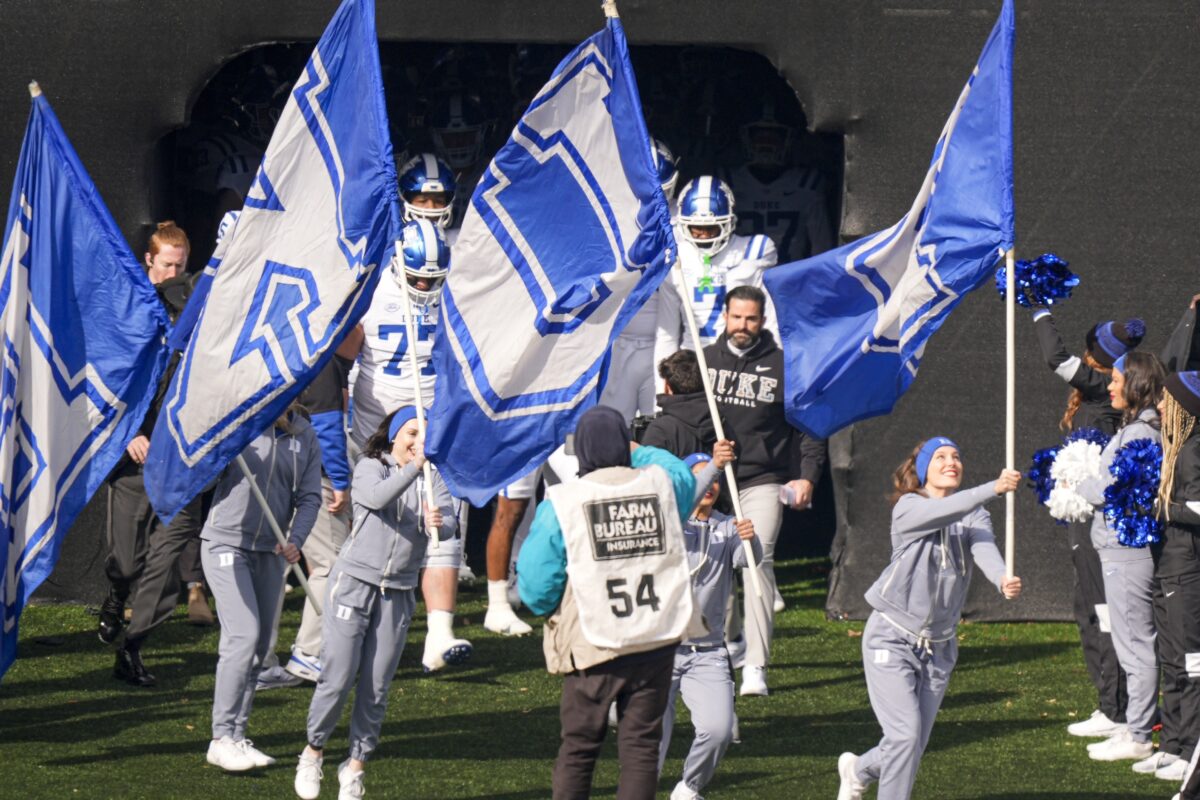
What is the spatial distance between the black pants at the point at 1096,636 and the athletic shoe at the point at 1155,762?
717 mm

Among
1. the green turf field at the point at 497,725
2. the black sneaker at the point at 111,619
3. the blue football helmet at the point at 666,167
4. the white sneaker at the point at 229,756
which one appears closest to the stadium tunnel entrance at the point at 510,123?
the blue football helmet at the point at 666,167

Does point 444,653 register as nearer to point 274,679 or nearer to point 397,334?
point 274,679

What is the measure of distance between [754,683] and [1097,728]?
1.75 m

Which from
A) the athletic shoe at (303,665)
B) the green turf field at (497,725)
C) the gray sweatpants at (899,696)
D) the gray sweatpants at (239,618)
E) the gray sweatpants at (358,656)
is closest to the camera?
the gray sweatpants at (899,696)

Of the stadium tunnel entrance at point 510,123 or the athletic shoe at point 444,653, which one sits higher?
the stadium tunnel entrance at point 510,123

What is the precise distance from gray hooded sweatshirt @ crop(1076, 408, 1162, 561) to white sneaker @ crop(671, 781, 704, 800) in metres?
2.21

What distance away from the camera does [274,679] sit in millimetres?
11719

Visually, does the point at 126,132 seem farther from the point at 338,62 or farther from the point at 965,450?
the point at 965,450

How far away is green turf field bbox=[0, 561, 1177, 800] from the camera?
980 cm

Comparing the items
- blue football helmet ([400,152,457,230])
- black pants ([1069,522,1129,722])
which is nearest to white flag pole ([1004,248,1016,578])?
black pants ([1069,522,1129,722])

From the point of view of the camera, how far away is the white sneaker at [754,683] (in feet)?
38.0

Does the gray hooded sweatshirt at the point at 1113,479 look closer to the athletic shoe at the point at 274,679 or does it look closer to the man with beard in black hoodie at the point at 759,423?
the man with beard in black hoodie at the point at 759,423

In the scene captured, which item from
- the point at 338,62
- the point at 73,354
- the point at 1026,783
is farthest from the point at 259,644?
the point at 1026,783

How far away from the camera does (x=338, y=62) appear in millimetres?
9750
